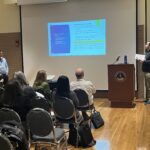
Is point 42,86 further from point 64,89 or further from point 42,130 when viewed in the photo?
point 42,130

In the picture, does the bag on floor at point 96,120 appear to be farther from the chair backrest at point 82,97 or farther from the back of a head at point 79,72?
the back of a head at point 79,72

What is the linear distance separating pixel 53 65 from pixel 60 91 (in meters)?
4.62

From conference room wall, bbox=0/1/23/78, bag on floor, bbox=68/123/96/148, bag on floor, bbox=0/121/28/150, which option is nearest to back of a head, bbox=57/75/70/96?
bag on floor, bbox=68/123/96/148

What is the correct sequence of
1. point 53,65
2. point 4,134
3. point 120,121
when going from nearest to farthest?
point 4,134 → point 120,121 → point 53,65

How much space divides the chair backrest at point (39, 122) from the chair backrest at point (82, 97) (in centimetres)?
Answer: 164

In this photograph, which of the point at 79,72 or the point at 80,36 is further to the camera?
the point at 80,36

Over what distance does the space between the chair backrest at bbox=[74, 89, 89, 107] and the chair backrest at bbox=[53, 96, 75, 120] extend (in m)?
0.71

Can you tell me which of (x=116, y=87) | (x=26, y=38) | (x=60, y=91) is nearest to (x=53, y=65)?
(x=26, y=38)

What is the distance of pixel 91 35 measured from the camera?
8492 mm

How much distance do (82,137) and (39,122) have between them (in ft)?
4.04

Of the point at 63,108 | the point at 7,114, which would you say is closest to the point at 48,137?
the point at 7,114

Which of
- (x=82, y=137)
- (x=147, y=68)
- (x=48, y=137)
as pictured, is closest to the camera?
(x=48, y=137)

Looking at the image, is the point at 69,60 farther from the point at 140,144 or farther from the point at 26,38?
the point at 140,144

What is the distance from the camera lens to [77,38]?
8.65 metres
